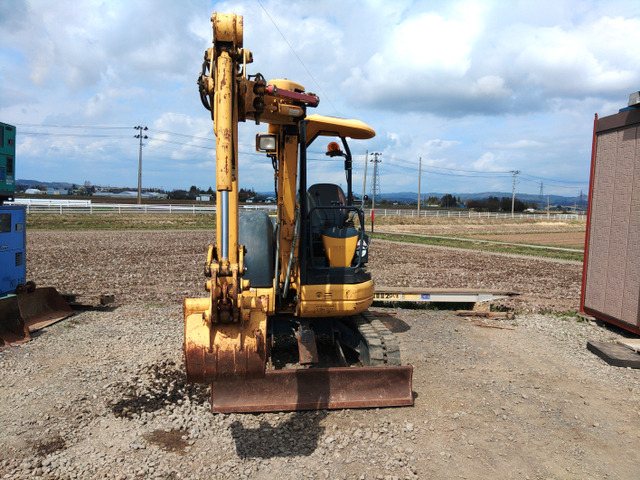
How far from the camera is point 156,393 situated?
6.00 meters

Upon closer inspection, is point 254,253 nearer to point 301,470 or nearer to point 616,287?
point 301,470

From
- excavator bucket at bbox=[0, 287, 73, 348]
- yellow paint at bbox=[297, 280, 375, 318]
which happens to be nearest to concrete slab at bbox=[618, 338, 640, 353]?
yellow paint at bbox=[297, 280, 375, 318]

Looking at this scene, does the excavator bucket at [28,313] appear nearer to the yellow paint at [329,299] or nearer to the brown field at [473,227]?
the yellow paint at [329,299]

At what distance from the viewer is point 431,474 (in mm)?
4418

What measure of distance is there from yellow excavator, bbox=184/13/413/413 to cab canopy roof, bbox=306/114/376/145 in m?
0.02

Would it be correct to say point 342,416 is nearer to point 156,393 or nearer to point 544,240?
point 156,393

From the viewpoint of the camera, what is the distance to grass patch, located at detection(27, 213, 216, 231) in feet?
106

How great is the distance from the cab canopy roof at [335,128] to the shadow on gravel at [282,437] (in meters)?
3.81

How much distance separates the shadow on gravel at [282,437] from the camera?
15.6ft

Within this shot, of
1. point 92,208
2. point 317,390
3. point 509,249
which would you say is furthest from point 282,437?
point 92,208

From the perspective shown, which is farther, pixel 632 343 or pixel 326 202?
pixel 632 343

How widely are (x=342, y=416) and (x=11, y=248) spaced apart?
25.0ft

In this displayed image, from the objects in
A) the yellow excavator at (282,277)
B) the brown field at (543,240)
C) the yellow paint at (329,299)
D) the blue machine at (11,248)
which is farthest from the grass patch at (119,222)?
the yellow paint at (329,299)

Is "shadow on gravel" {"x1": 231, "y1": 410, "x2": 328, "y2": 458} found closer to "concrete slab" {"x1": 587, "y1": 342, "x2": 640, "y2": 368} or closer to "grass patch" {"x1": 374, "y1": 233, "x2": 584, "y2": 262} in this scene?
"concrete slab" {"x1": 587, "y1": 342, "x2": 640, "y2": 368}
